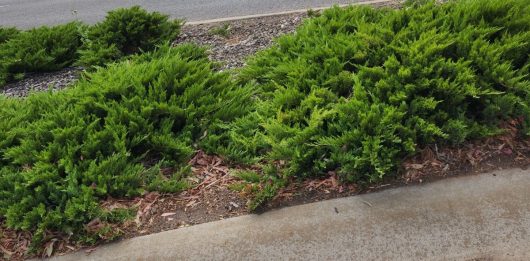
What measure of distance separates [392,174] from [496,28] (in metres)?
1.60

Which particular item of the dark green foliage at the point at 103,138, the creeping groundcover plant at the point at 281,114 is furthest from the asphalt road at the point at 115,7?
the creeping groundcover plant at the point at 281,114

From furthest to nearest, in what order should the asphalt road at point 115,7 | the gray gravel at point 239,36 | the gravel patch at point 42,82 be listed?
the asphalt road at point 115,7, the gray gravel at point 239,36, the gravel patch at point 42,82

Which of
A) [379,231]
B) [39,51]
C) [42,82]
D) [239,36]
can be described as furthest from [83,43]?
[379,231]

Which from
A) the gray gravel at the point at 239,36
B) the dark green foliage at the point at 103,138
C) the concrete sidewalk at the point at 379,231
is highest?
the gray gravel at the point at 239,36

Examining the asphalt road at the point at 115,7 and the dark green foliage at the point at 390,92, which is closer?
the dark green foliage at the point at 390,92

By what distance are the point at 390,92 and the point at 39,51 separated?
4030mm

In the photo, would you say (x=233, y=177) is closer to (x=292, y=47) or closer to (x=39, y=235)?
(x=39, y=235)

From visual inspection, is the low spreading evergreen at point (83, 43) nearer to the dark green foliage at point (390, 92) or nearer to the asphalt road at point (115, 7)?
the asphalt road at point (115, 7)

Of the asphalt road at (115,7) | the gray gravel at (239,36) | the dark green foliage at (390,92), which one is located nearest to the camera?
the dark green foliage at (390,92)

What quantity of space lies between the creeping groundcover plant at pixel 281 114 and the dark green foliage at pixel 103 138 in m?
0.01

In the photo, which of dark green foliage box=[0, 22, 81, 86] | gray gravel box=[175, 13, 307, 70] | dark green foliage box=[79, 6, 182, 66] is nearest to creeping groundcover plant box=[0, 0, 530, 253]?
gray gravel box=[175, 13, 307, 70]

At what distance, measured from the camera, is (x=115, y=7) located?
445 inches

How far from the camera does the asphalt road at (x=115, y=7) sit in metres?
9.06

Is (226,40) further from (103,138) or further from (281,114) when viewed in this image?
(103,138)
